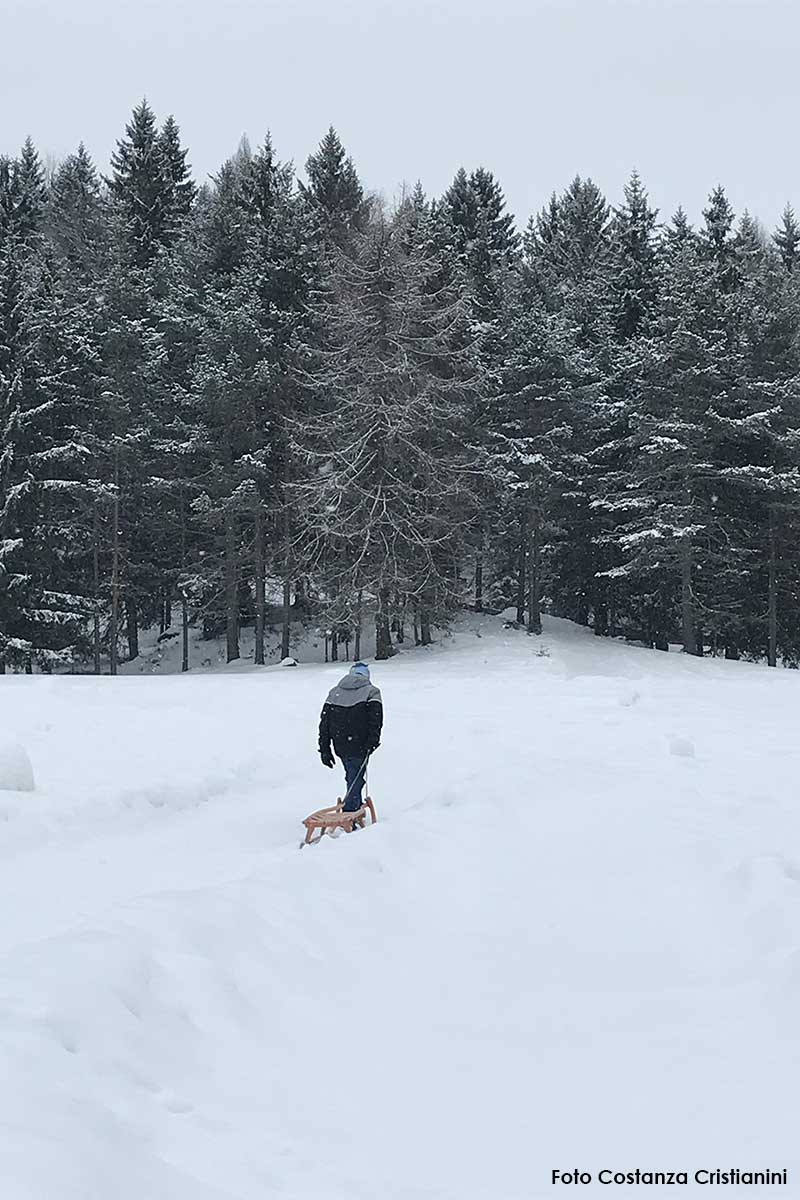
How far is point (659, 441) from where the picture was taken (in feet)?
106

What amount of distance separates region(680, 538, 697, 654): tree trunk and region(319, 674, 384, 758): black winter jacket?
23367 mm

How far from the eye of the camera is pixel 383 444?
31.2 m

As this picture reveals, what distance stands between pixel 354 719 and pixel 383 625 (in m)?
20.4

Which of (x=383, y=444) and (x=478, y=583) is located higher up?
(x=383, y=444)

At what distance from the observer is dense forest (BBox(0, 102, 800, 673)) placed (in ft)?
103

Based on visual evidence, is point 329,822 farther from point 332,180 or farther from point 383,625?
point 332,180

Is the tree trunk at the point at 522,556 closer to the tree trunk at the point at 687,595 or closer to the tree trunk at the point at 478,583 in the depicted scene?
the tree trunk at the point at 478,583

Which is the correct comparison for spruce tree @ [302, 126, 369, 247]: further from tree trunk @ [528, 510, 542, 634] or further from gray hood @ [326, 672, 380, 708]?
gray hood @ [326, 672, 380, 708]

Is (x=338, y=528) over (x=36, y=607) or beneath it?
over

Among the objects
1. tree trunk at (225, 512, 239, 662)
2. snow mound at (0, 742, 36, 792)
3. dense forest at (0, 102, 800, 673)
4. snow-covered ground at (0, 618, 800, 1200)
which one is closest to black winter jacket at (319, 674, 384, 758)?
snow-covered ground at (0, 618, 800, 1200)

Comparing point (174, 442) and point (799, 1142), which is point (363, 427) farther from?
point (799, 1142)

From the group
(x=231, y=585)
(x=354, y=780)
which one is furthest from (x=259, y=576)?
(x=354, y=780)

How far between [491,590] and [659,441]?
540 inches

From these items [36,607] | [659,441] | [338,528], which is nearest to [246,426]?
[338,528]
